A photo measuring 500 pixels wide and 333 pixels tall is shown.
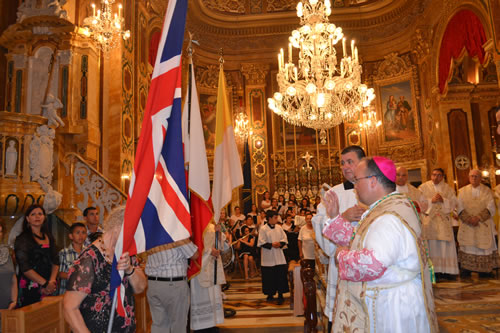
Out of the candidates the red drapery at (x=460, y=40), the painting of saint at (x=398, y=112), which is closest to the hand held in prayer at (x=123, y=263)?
the red drapery at (x=460, y=40)

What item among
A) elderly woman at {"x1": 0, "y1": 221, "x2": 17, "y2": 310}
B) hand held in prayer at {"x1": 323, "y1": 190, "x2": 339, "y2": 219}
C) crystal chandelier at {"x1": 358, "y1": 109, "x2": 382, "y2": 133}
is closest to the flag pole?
hand held in prayer at {"x1": 323, "y1": 190, "x2": 339, "y2": 219}

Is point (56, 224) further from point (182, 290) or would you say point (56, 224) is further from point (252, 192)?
point (252, 192)

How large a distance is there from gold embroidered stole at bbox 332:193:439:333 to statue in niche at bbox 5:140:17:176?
5187 millimetres

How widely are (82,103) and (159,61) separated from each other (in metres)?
6.59

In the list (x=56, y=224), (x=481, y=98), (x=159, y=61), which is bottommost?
(x=56, y=224)

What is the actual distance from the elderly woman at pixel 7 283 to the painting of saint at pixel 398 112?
15.5 meters

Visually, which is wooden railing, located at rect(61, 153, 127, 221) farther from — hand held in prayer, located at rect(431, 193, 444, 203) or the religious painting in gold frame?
the religious painting in gold frame

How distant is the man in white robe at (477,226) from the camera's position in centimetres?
827

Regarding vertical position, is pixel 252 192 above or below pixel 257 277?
above

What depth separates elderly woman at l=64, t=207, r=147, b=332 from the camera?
2.46 meters

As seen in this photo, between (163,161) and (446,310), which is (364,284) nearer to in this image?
(163,161)

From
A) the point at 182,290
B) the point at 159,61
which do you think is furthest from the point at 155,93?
the point at 182,290

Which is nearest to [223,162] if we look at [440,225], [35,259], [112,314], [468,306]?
[35,259]

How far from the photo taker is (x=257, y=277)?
37.8ft
